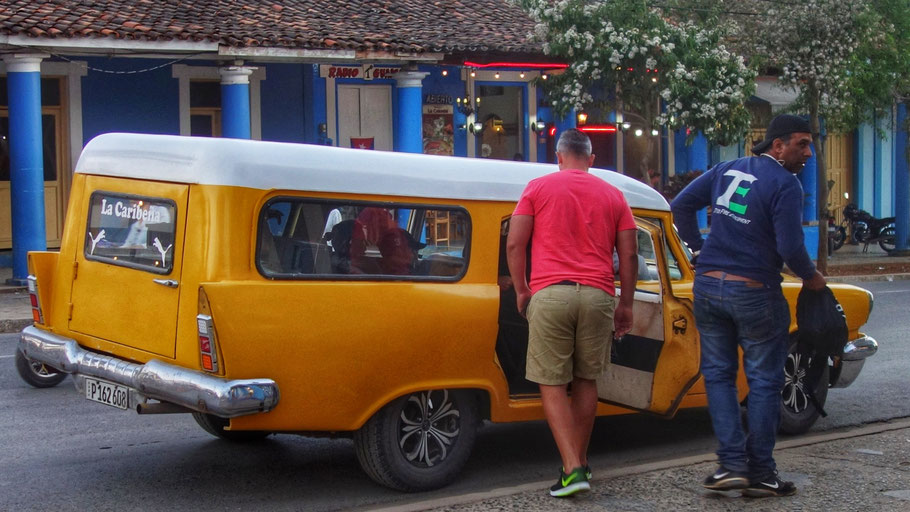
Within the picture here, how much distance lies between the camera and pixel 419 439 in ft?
20.2

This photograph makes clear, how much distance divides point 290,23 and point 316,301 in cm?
1430

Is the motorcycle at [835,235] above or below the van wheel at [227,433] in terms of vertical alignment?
above

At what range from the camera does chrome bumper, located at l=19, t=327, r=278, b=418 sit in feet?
17.9

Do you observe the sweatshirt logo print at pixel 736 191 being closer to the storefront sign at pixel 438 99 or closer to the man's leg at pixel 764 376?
the man's leg at pixel 764 376

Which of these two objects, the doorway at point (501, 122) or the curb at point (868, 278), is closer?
the curb at point (868, 278)

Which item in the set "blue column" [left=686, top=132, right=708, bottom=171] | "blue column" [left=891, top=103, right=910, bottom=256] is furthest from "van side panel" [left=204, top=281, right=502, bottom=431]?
"blue column" [left=891, top=103, right=910, bottom=256]

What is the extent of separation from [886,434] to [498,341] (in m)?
2.51

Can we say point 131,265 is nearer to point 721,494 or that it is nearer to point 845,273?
point 721,494

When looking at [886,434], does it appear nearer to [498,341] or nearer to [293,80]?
[498,341]

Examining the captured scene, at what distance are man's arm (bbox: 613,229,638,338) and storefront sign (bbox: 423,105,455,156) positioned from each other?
56.9 feet

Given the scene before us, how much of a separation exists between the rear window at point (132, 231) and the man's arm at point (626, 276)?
7.14ft

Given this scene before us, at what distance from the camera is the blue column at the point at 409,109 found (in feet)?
67.9

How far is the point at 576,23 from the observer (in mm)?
19906

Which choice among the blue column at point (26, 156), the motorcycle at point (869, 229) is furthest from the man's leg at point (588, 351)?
the motorcycle at point (869, 229)
